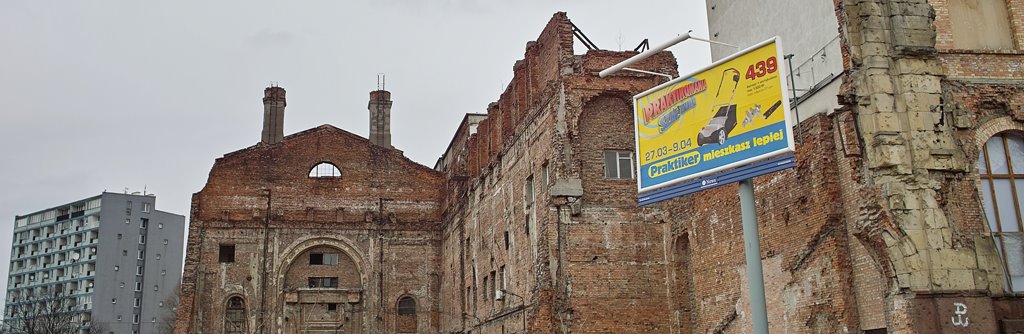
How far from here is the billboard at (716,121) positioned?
12.5 meters

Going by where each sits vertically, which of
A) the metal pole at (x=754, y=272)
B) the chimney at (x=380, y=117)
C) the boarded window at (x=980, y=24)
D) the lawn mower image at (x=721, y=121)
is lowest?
the metal pole at (x=754, y=272)

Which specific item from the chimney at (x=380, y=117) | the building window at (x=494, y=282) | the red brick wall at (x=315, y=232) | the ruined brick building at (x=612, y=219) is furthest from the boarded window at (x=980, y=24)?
the chimney at (x=380, y=117)

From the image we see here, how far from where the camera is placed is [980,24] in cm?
1545

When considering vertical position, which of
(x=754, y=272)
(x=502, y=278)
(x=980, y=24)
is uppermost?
(x=980, y=24)

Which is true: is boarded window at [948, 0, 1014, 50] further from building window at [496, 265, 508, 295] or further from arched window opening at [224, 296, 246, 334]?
arched window opening at [224, 296, 246, 334]

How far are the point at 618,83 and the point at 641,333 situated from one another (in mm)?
6135

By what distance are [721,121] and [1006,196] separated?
5.18m

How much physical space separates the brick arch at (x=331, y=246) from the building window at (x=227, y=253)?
2010 mm

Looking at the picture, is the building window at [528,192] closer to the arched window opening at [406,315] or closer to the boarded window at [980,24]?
the boarded window at [980,24]

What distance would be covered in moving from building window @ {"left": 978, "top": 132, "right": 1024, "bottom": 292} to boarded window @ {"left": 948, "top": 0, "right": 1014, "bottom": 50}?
1632 millimetres

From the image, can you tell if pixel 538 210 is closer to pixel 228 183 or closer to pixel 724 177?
pixel 724 177

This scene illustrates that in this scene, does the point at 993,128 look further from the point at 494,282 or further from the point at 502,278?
the point at 494,282

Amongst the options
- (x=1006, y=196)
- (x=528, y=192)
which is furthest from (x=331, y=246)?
(x=1006, y=196)

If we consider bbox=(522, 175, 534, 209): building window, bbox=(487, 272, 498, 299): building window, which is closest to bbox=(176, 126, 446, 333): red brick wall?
bbox=(487, 272, 498, 299): building window
